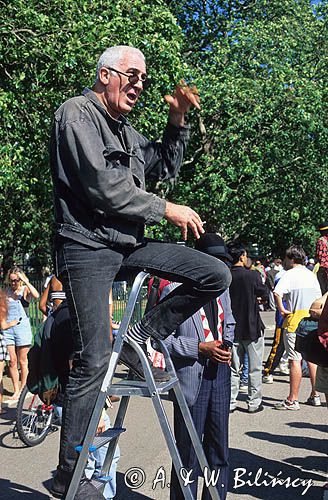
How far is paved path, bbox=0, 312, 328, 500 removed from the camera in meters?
5.89

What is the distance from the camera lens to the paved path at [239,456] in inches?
232

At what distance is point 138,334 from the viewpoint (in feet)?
11.9

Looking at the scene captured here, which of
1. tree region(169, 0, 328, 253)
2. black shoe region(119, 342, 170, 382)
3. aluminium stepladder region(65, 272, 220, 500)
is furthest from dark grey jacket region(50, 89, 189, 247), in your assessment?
tree region(169, 0, 328, 253)

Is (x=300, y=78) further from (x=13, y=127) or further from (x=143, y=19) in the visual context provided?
(x=13, y=127)

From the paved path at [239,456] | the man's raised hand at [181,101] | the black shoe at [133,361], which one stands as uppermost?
the man's raised hand at [181,101]

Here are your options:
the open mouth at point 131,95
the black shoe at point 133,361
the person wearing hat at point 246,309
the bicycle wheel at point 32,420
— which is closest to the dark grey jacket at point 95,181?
the open mouth at point 131,95

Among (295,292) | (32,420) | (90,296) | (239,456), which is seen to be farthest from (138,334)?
(295,292)

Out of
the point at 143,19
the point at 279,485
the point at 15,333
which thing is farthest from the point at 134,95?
the point at 143,19

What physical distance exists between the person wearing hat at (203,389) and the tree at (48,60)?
8.51 m

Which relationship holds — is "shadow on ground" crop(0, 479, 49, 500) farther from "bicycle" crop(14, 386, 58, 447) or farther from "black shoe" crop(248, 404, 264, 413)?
"black shoe" crop(248, 404, 264, 413)

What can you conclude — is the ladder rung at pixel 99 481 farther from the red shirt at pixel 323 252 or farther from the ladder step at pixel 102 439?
the red shirt at pixel 323 252

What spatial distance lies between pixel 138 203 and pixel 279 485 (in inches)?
146

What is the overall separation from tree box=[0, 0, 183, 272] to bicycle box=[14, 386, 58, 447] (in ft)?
19.6

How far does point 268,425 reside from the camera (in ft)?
28.1
